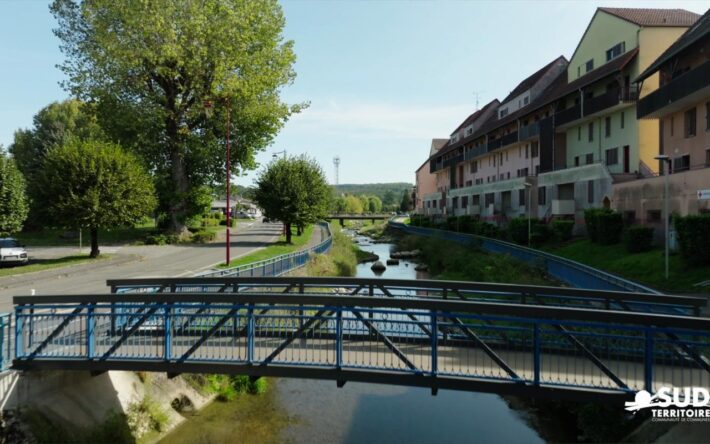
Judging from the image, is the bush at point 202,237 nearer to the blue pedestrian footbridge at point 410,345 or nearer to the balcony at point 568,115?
the balcony at point 568,115

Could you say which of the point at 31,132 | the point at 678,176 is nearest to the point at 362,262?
the point at 678,176

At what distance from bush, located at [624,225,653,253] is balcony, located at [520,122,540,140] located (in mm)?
21867

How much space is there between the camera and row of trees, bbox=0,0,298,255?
30.1 m

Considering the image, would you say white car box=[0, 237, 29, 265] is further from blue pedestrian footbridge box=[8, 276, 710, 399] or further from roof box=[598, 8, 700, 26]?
roof box=[598, 8, 700, 26]

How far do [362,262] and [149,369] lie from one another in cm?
3625

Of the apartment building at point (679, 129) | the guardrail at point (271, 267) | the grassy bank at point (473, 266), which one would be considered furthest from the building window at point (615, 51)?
the guardrail at point (271, 267)

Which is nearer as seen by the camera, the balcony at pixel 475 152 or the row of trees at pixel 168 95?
the row of trees at pixel 168 95

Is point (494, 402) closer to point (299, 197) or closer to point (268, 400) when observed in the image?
point (268, 400)

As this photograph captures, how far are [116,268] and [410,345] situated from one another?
2267 cm

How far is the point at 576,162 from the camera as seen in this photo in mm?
40188

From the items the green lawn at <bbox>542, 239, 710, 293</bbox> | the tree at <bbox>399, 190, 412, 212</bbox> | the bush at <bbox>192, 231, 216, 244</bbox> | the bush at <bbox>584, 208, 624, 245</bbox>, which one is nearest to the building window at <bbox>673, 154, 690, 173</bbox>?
the bush at <bbox>584, 208, 624, 245</bbox>

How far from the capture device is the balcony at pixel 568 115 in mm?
37625

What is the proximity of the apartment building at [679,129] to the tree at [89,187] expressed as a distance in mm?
29765

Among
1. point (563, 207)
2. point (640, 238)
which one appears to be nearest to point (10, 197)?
point (640, 238)
